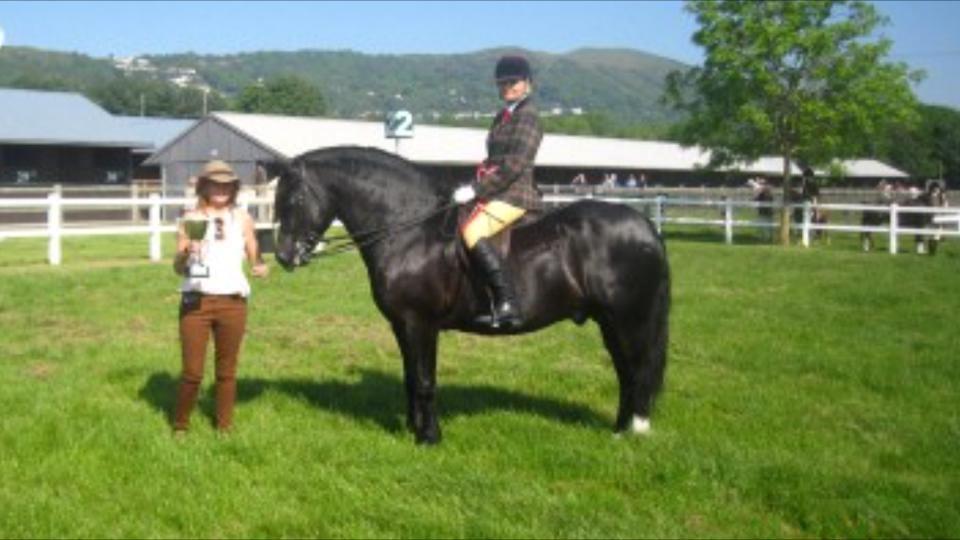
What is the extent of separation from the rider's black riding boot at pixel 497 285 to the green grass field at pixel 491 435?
812mm

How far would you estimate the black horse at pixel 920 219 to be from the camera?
22.9 metres

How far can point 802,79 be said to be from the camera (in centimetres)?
2700

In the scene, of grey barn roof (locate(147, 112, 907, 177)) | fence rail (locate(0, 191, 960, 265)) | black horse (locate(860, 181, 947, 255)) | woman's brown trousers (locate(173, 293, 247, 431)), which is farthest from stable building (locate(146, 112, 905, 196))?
woman's brown trousers (locate(173, 293, 247, 431))

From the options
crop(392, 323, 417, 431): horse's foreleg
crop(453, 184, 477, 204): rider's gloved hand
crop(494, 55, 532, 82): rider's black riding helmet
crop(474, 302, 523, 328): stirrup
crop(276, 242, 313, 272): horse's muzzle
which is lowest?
crop(392, 323, 417, 431): horse's foreleg

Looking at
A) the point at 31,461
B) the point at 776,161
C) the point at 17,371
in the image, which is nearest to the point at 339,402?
the point at 31,461

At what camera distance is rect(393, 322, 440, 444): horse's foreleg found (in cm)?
637

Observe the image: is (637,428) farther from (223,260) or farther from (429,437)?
(223,260)

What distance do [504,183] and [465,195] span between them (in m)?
0.27

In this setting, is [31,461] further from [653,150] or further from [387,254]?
[653,150]

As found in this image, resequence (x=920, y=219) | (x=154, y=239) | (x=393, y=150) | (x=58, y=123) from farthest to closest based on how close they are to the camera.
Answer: (x=393, y=150), (x=58, y=123), (x=920, y=219), (x=154, y=239)

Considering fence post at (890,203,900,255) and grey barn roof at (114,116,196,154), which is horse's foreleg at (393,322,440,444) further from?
grey barn roof at (114,116,196,154)

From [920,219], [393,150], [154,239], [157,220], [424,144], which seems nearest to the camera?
[154,239]

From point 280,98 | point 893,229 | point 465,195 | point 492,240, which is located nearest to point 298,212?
point 465,195

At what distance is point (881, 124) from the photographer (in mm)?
27328
